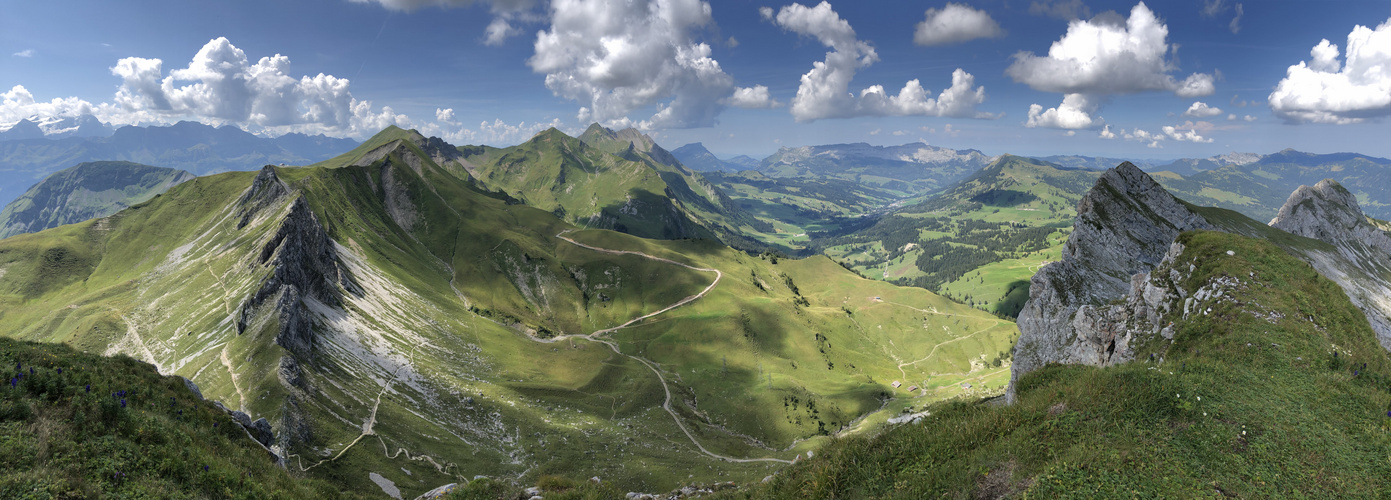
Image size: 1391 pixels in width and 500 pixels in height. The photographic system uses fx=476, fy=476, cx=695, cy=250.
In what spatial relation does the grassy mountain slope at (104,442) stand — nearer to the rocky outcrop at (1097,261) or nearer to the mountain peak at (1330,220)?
the rocky outcrop at (1097,261)

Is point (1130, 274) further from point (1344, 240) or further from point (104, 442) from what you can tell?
point (104, 442)

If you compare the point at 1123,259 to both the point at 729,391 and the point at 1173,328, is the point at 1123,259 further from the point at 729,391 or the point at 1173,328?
the point at 729,391

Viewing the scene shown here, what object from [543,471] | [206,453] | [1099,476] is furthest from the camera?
[543,471]

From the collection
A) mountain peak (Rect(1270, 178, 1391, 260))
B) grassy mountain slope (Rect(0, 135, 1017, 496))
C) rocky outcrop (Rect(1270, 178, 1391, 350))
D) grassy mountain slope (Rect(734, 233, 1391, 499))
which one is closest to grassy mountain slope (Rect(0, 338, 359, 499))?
grassy mountain slope (Rect(734, 233, 1391, 499))

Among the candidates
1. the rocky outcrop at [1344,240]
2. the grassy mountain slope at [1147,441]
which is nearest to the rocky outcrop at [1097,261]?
the rocky outcrop at [1344,240]

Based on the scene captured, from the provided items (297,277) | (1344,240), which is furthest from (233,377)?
(1344,240)

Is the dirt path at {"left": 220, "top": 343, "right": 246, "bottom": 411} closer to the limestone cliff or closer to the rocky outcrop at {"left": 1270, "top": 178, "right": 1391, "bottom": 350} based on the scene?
the limestone cliff

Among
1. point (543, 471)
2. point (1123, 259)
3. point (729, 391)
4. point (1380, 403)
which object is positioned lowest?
point (729, 391)

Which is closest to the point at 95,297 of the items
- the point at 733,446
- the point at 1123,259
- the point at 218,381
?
the point at 218,381
